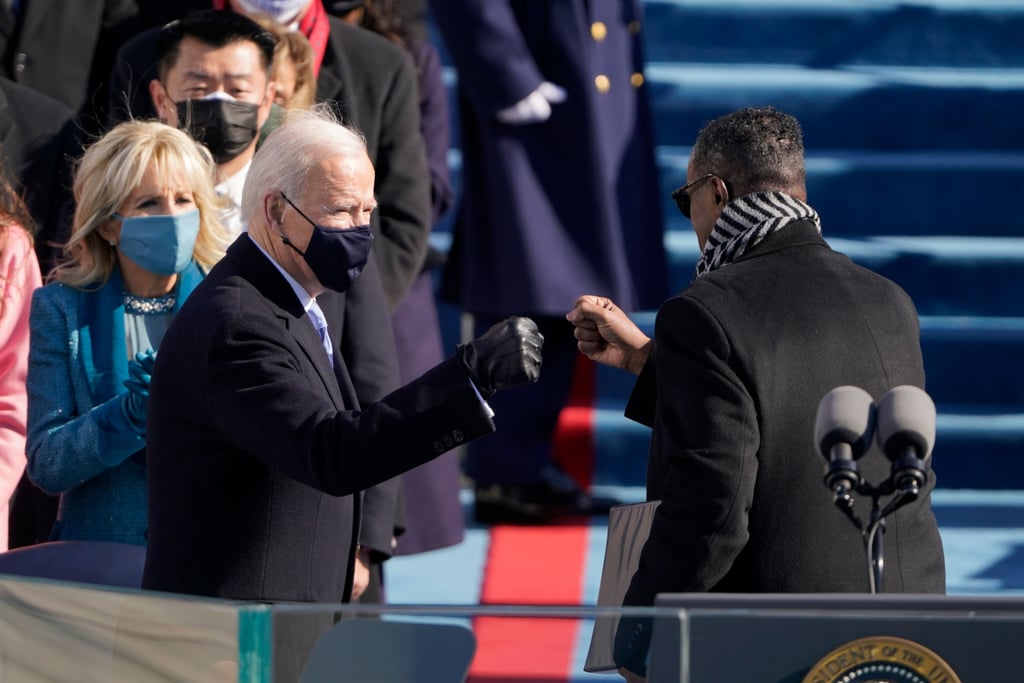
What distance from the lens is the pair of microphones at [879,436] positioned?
86.9 inches

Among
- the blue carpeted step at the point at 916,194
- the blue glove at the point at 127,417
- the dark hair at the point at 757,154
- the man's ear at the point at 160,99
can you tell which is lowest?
the blue glove at the point at 127,417

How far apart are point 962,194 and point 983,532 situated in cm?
157

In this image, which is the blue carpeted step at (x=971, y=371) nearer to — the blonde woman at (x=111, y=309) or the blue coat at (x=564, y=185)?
the blue coat at (x=564, y=185)

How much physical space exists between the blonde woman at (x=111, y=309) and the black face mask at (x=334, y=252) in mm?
490

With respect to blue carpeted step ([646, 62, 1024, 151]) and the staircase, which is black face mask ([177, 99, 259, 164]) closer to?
the staircase

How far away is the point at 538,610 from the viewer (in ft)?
6.53

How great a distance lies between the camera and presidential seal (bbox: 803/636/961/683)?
208cm

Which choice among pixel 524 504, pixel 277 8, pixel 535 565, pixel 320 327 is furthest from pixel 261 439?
pixel 524 504

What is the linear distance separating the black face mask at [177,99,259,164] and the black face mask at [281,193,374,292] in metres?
0.89

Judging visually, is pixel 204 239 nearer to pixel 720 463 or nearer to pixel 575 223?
pixel 720 463

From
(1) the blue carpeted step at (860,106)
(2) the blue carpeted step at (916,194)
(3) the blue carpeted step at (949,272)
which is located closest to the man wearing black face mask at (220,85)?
(3) the blue carpeted step at (949,272)

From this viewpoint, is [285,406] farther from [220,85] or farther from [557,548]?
[557,548]

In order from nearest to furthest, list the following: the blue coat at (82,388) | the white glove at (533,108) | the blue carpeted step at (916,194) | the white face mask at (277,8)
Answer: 1. the blue coat at (82,388)
2. the white face mask at (277,8)
3. the white glove at (533,108)
4. the blue carpeted step at (916,194)

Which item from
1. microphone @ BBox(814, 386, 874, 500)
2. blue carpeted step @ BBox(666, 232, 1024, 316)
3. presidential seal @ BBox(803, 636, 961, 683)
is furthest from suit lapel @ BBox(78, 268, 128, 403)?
blue carpeted step @ BBox(666, 232, 1024, 316)
